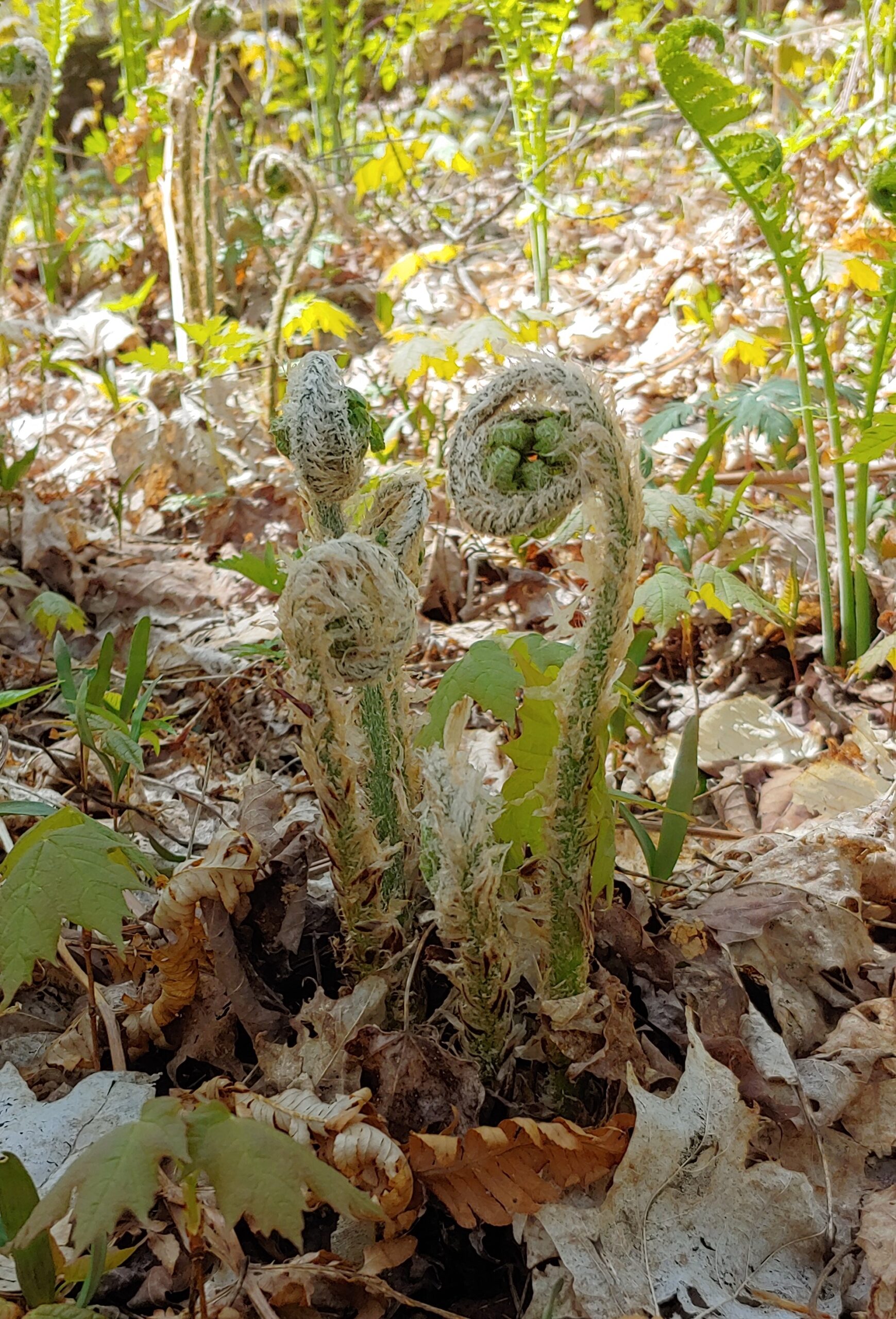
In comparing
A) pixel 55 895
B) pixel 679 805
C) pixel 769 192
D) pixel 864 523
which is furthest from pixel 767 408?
pixel 55 895

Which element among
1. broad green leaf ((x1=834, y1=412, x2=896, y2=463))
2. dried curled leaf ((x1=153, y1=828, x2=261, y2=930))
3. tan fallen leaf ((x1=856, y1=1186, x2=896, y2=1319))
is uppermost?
broad green leaf ((x1=834, y1=412, x2=896, y2=463))

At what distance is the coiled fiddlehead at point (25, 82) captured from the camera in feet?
8.33

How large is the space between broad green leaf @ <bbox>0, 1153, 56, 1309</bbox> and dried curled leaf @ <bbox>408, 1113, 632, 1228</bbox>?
1.13 ft

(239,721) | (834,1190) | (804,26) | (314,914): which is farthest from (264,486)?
(804,26)

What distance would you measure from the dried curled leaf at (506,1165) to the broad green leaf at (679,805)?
1.54 feet

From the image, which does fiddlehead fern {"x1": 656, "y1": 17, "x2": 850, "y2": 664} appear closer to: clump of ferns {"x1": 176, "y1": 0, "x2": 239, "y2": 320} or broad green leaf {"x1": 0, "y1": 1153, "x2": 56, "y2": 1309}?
broad green leaf {"x1": 0, "y1": 1153, "x2": 56, "y2": 1309}

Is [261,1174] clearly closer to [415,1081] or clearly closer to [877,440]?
[415,1081]

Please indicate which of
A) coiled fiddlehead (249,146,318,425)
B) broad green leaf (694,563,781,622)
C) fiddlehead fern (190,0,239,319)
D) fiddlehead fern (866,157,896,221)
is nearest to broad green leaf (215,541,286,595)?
broad green leaf (694,563,781,622)

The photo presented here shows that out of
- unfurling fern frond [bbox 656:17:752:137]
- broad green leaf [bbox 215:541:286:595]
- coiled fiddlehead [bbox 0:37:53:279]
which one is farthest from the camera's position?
coiled fiddlehead [bbox 0:37:53:279]

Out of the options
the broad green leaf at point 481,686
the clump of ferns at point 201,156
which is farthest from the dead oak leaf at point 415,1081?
the clump of ferns at point 201,156

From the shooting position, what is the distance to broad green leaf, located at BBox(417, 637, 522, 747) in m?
1.19

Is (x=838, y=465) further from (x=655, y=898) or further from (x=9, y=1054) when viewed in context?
(x=9, y=1054)

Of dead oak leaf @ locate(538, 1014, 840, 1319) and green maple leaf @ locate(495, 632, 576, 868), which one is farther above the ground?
green maple leaf @ locate(495, 632, 576, 868)

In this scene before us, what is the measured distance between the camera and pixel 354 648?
0.98 m
